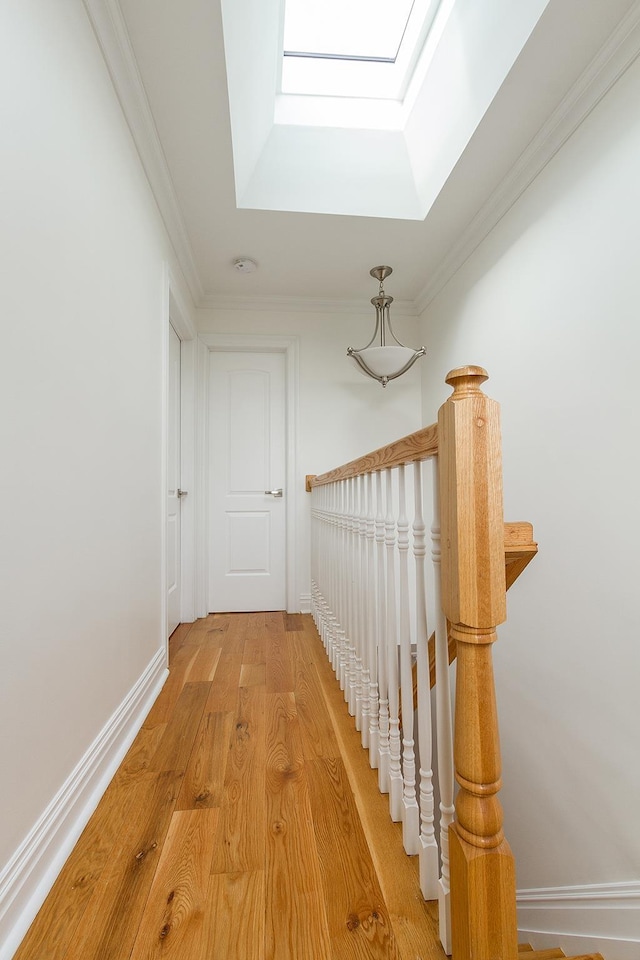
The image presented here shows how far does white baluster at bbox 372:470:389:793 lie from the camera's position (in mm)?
1188

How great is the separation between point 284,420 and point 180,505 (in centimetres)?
95

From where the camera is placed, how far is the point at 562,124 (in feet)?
5.65

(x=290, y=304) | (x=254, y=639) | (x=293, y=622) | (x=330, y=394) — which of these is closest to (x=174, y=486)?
(x=254, y=639)

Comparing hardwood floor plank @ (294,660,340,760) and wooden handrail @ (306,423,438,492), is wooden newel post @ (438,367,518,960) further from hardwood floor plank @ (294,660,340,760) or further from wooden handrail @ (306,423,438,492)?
hardwood floor plank @ (294,660,340,760)

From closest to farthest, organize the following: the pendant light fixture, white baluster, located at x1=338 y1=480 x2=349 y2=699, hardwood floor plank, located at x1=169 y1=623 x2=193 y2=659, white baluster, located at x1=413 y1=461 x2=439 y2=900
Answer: white baluster, located at x1=413 y1=461 x2=439 y2=900 < white baluster, located at x1=338 y1=480 x2=349 y2=699 < hardwood floor plank, located at x1=169 y1=623 x2=193 y2=659 < the pendant light fixture

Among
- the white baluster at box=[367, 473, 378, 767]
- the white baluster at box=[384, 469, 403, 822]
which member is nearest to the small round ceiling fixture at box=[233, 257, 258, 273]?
the white baluster at box=[367, 473, 378, 767]

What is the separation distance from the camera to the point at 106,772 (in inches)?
50.6

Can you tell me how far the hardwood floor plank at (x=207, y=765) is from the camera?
1203 millimetres

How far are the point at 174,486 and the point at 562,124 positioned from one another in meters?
2.58

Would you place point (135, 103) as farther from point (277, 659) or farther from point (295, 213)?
point (277, 659)

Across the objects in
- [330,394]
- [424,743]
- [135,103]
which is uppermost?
[135,103]

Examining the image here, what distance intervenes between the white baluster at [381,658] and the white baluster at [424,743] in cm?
27

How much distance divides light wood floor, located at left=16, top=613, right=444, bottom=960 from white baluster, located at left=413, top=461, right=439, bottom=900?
54 mm

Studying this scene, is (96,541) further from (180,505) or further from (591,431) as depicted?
(180,505)
